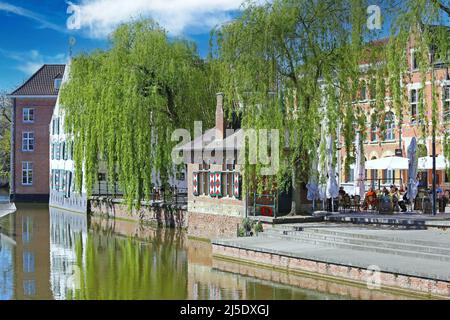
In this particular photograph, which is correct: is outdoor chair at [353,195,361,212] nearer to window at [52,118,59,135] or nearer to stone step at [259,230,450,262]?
stone step at [259,230,450,262]

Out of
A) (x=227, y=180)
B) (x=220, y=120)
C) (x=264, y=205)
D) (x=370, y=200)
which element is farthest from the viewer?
(x=220, y=120)

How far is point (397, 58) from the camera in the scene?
1945 centimetres

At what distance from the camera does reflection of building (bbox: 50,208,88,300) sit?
1761 centimetres

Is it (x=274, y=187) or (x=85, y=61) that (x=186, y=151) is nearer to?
(x=274, y=187)

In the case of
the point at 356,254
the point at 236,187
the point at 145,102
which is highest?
the point at 145,102

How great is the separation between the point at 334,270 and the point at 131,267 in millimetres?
6284

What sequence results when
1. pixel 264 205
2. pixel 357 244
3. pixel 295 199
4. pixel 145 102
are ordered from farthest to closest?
pixel 145 102 < pixel 295 199 < pixel 264 205 < pixel 357 244

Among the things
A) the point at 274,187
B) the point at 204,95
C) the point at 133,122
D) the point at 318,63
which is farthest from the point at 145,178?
the point at 318,63

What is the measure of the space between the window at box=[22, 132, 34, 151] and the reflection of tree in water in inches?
1185

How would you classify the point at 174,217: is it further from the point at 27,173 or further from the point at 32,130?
the point at 32,130

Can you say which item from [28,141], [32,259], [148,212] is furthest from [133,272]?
[28,141]

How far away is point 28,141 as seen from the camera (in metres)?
58.2

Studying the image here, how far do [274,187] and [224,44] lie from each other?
5.35m

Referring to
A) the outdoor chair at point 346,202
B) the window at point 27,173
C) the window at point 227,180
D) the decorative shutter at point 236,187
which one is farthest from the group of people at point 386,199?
the window at point 27,173
